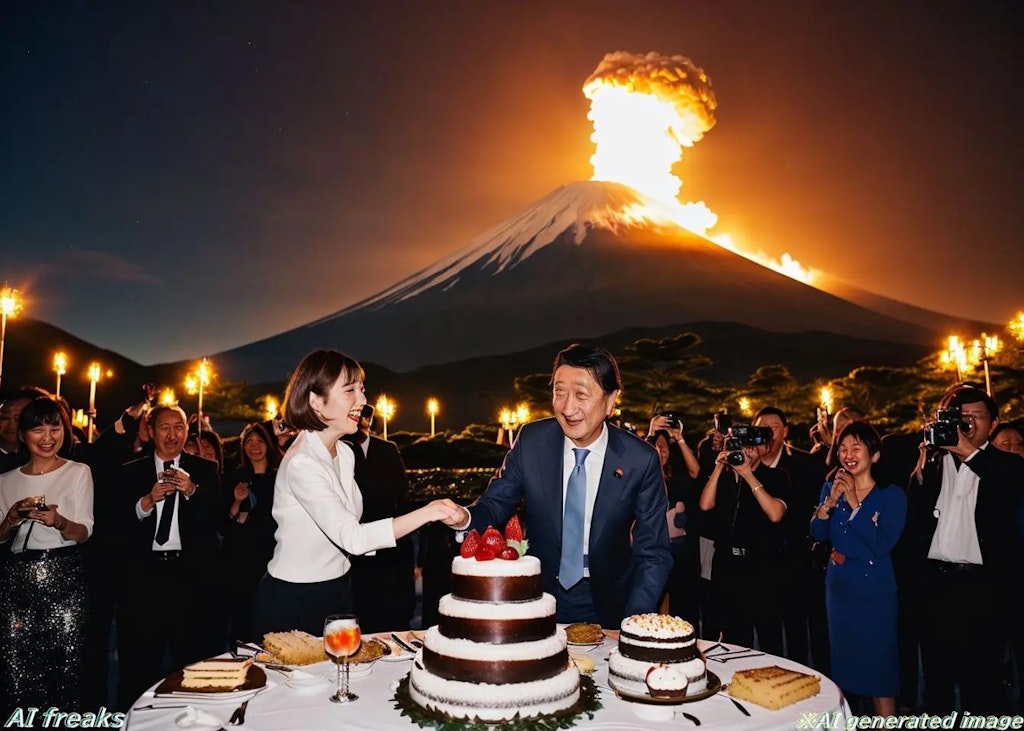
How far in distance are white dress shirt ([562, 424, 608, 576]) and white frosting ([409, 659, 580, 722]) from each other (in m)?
1.21

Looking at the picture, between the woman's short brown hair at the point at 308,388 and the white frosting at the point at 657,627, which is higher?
the woman's short brown hair at the point at 308,388

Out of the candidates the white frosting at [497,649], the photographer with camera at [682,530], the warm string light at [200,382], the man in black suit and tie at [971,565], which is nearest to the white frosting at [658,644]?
the white frosting at [497,649]

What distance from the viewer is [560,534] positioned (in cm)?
322

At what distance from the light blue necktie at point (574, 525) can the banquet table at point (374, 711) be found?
0.81 m

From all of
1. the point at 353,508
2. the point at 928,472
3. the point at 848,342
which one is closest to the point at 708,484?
the point at 928,472

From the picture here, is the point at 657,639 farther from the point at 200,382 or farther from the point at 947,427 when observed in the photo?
the point at 200,382

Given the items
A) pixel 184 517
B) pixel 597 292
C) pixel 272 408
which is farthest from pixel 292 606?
pixel 597 292

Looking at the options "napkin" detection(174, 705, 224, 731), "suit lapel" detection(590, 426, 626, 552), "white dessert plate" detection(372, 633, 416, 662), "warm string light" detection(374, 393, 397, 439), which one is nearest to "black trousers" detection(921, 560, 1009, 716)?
"suit lapel" detection(590, 426, 626, 552)

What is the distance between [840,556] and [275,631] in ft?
9.96

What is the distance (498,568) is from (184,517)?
11.1ft

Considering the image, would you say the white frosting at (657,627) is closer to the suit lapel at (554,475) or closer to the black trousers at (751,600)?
the suit lapel at (554,475)

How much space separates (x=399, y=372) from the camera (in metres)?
41.8

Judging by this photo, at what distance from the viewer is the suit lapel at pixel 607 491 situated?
3168 millimetres

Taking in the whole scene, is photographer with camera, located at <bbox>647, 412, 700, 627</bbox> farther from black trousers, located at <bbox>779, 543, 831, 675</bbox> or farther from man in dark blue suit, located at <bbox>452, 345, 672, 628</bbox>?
man in dark blue suit, located at <bbox>452, 345, 672, 628</bbox>
